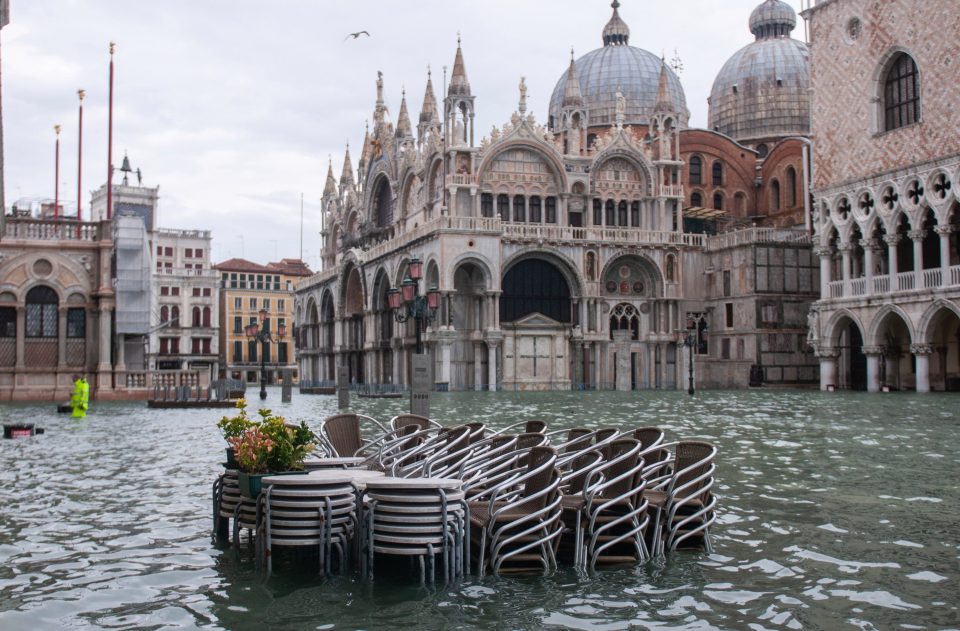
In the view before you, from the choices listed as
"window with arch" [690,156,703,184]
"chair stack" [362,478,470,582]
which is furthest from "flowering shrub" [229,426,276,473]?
"window with arch" [690,156,703,184]

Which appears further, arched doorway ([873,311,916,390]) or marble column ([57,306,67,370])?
arched doorway ([873,311,916,390])

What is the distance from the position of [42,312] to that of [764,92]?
152ft

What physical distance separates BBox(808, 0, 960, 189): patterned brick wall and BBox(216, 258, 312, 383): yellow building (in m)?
61.7

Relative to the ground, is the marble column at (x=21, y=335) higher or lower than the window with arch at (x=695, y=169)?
lower

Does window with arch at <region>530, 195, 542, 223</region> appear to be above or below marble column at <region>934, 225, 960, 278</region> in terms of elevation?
above

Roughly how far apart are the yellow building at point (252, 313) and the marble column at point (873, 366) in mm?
63222

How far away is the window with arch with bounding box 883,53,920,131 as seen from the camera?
40.6m

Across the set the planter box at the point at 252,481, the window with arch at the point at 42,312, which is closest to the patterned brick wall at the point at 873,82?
the window with arch at the point at 42,312

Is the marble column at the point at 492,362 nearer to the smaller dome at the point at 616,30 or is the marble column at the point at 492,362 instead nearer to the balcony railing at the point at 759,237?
the balcony railing at the point at 759,237

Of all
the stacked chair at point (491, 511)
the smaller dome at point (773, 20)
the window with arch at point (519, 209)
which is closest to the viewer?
the stacked chair at point (491, 511)

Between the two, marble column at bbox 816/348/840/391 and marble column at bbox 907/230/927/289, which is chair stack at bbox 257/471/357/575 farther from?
marble column at bbox 816/348/840/391

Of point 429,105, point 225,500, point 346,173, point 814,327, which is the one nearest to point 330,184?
point 346,173

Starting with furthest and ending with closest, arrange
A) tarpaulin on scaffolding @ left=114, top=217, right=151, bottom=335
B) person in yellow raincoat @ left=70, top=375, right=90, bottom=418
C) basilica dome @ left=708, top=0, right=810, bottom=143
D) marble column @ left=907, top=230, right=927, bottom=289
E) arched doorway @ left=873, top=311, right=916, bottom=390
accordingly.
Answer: basilica dome @ left=708, top=0, right=810, bottom=143, arched doorway @ left=873, top=311, right=916, bottom=390, marble column @ left=907, top=230, right=927, bottom=289, tarpaulin on scaffolding @ left=114, top=217, right=151, bottom=335, person in yellow raincoat @ left=70, top=375, right=90, bottom=418

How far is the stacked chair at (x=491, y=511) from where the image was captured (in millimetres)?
8141
